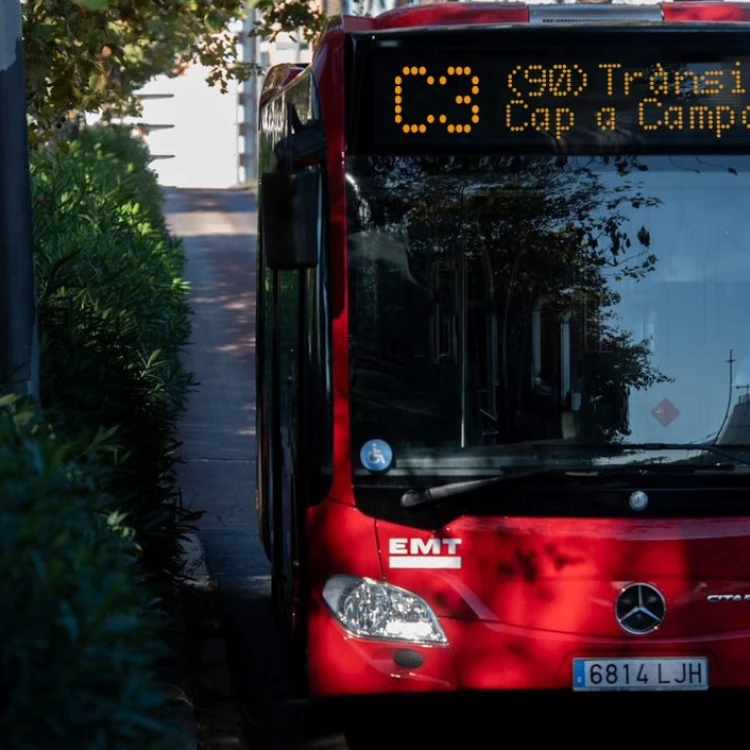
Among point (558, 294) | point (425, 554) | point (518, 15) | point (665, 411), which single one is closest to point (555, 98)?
point (518, 15)

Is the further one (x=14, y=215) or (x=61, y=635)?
(x=14, y=215)

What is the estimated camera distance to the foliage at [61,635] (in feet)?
12.8

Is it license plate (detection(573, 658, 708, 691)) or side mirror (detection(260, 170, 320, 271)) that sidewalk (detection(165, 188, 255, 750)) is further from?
side mirror (detection(260, 170, 320, 271))

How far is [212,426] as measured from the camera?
19.5m

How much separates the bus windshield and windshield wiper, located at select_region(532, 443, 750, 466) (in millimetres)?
19

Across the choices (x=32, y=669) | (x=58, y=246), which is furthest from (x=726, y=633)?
(x=58, y=246)

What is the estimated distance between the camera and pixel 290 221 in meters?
6.47

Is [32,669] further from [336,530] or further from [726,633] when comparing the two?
[726,633]

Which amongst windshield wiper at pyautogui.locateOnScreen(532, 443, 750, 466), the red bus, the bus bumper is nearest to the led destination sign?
the red bus

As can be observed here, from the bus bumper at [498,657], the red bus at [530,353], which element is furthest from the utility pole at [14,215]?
the bus bumper at [498,657]

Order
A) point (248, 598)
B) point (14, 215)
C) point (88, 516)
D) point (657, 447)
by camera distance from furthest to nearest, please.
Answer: point (248, 598), point (14, 215), point (657, 447), point (88, 516)

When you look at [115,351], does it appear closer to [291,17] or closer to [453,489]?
[453,489]

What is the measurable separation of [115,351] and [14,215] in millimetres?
1871

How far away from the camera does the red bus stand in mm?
6543
